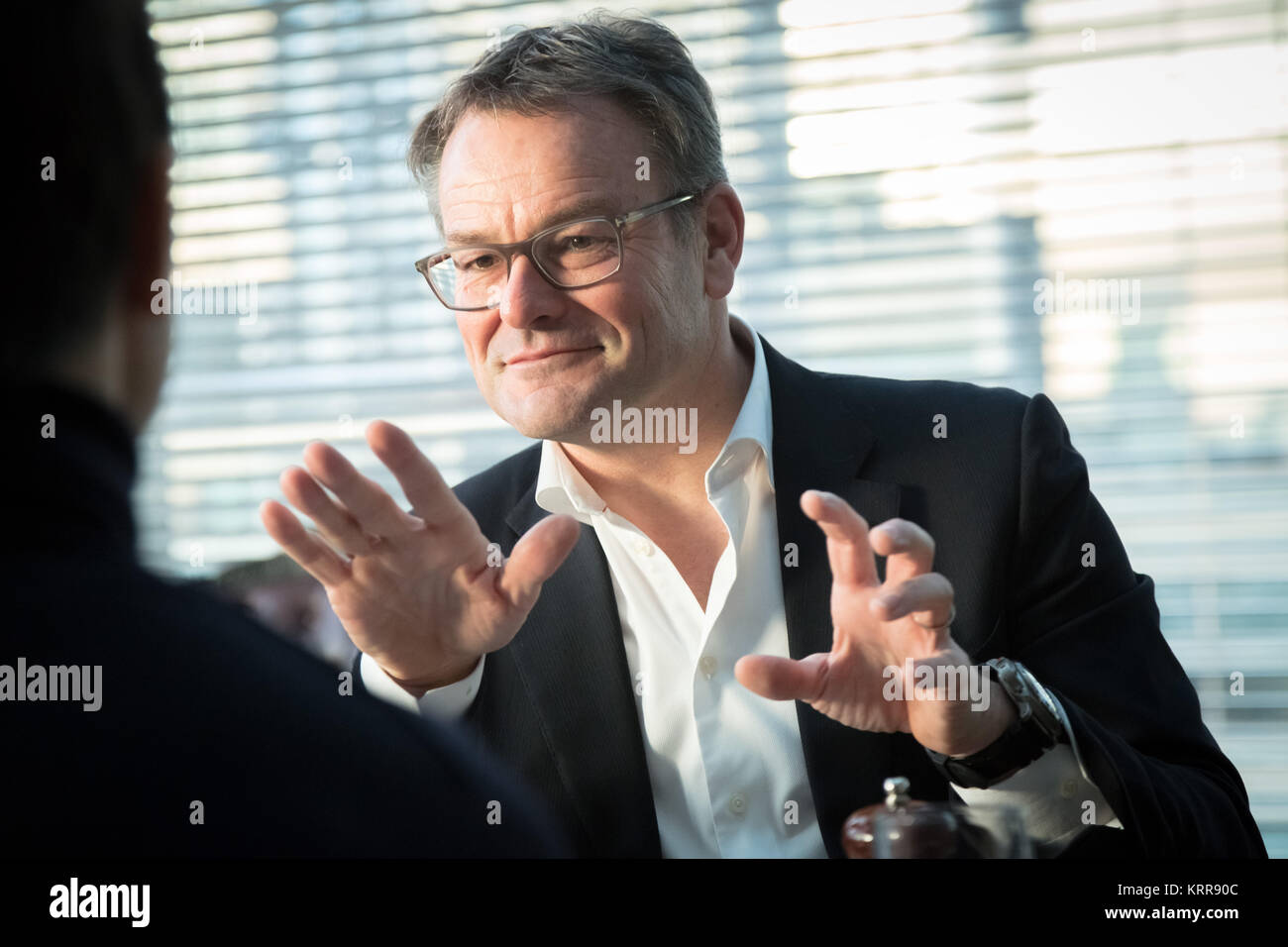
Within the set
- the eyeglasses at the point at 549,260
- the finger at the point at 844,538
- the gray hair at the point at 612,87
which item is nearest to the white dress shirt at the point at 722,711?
the finger at the point at 844,538

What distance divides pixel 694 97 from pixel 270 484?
0.87 meters

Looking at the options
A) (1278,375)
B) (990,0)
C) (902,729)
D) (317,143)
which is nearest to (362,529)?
(902,729)

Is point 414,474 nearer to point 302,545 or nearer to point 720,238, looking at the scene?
point 302,545

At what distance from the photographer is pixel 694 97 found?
1.60 m

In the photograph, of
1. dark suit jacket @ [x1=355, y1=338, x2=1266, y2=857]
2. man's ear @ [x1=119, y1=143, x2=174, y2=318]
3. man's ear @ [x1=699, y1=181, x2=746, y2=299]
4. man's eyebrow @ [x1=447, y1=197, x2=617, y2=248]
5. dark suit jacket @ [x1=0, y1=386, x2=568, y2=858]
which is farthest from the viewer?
man's ear @ [x1=699, y1=181, x2=746, y2=299]

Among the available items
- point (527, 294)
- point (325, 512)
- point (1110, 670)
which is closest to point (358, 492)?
point (325, 512)

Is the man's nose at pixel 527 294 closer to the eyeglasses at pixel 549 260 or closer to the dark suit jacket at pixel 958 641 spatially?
the eyeglasses at pixel 549 260

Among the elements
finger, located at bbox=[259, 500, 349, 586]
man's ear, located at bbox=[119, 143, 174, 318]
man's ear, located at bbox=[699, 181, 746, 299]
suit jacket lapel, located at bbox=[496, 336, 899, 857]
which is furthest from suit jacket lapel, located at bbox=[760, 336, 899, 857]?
man's ear, located at bbox=[119, 143, 174, 318]

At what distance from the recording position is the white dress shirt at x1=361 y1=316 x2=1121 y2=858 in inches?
53.2

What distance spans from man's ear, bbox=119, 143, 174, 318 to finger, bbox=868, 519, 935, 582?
69cm

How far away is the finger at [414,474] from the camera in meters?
1.14

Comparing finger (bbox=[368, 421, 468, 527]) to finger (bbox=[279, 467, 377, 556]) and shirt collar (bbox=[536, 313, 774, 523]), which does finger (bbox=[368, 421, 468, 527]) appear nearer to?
finger (bbox=[279, 467, 377, 556])

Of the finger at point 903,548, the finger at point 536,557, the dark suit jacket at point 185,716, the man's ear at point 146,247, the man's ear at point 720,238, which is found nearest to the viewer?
the dark suit jacket at point 185,716

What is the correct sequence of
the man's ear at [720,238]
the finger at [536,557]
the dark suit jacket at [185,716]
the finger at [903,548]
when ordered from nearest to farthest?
the dark suit jacket at [185,716] < the finger at [903,548] < the finger at [536,557] < the man's ear at [720,238]
